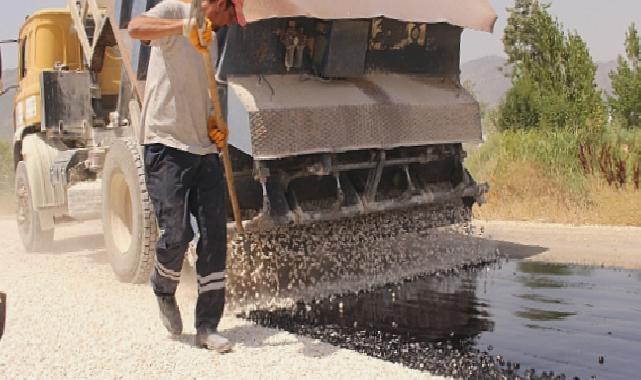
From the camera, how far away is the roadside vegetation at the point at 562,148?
10.1 metres

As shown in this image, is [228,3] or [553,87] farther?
[553,87]

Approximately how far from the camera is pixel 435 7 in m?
6.38

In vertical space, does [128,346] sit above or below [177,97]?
below

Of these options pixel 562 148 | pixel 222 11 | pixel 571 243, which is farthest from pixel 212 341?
pixel 562 148

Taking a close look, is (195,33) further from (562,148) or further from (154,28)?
(562,148)

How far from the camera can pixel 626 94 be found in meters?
21.9

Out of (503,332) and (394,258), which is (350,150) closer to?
(394,258)

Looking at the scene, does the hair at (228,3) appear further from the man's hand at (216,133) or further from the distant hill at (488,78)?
the distant hill at (488,78)

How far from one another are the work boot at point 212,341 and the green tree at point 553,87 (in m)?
14.0

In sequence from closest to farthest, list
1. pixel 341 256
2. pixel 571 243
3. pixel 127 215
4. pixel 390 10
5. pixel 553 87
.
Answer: pixel 390 10, pixel 341 256, pixel 127 215, pixel 571 243, pixel 553 87

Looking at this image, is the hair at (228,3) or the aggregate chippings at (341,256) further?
the aggregate chippings at (341,256)

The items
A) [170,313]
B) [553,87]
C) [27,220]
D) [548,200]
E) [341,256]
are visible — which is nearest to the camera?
[170,313]

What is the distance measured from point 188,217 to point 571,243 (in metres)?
4.67

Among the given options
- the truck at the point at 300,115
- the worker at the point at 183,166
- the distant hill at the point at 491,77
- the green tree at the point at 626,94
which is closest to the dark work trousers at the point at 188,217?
the worker at the point at 183,166
